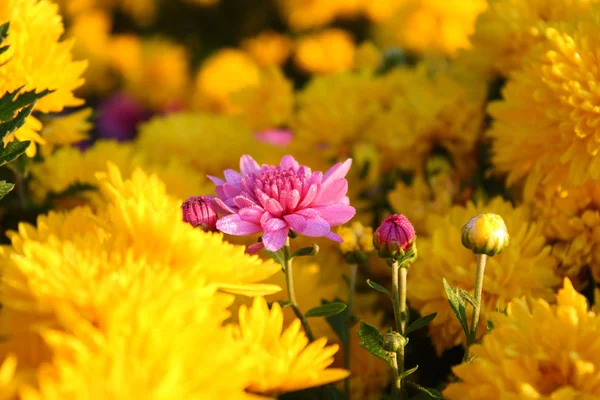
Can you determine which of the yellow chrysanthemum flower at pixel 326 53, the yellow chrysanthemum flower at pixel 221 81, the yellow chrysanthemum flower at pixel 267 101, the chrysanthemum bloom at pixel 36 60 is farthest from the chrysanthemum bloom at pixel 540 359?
the yellow chrysanthemum flower at pixel 326 53

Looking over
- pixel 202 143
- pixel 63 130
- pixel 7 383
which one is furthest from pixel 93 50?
pixel 7 383

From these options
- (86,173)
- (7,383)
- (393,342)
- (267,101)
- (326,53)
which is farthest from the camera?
(326,53)

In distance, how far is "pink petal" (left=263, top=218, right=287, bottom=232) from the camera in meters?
0.78

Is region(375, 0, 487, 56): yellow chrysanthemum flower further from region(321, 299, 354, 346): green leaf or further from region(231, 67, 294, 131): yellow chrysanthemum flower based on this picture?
region(321, 299, 354, 346): green leaf

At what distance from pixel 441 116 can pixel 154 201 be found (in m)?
0.62

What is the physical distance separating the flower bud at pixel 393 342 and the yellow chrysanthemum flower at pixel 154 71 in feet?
7.36

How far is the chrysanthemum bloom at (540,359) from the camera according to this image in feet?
2.14

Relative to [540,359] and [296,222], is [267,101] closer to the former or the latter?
[296,222]

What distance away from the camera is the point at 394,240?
0.78 metres

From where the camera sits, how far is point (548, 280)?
3.09ft

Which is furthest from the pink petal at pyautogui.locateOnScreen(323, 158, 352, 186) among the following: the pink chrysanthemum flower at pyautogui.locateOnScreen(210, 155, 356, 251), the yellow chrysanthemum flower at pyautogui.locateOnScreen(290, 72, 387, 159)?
the yellow chrysanthemum flower at pyautogui.locateOnScreen(290, 72, 387, 159)

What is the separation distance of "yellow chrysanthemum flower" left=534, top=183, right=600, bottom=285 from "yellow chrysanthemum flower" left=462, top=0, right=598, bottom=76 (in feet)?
0.76

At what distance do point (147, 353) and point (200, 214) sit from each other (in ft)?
0.89

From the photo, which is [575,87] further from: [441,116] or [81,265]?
[81,265]
